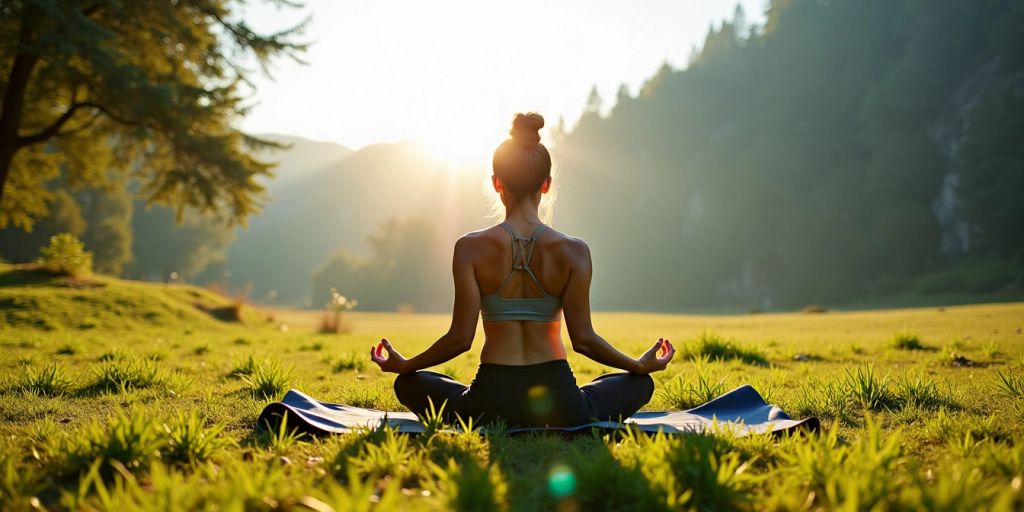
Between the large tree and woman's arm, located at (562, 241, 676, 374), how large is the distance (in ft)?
41.9

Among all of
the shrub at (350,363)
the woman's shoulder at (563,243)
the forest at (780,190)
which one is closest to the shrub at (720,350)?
the shrub at (350,363)

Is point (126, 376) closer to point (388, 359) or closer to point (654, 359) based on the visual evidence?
point (388, 359)

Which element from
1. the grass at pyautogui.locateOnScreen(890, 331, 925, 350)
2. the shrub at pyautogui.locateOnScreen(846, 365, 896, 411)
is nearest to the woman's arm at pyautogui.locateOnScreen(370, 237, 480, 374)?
the shrub at pyautogui.locateOnScreen(846, 365, 896, 411)

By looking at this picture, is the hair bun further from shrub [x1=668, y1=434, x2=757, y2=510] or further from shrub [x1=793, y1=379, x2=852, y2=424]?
shrub [x1=793, y1=379, x2=852, y2=424]

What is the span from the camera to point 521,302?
3684 millimetres

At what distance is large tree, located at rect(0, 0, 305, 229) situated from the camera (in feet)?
40.9

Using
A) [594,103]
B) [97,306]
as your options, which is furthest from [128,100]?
[594,103]

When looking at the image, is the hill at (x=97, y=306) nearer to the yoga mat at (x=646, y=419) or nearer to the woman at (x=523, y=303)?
the yoga mat at (x=646, y=419)

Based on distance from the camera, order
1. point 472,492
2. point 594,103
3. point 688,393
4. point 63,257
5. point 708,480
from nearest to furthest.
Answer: point 472,492 < point 708,480 < point 688,393 < point 63,257 < point 594,103

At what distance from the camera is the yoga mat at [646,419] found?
3572mm

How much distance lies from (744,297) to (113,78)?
328ft

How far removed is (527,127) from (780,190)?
108m

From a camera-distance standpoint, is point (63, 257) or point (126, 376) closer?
point (126, 376)

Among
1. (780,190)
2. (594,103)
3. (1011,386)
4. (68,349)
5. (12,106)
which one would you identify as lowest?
(68,349)
